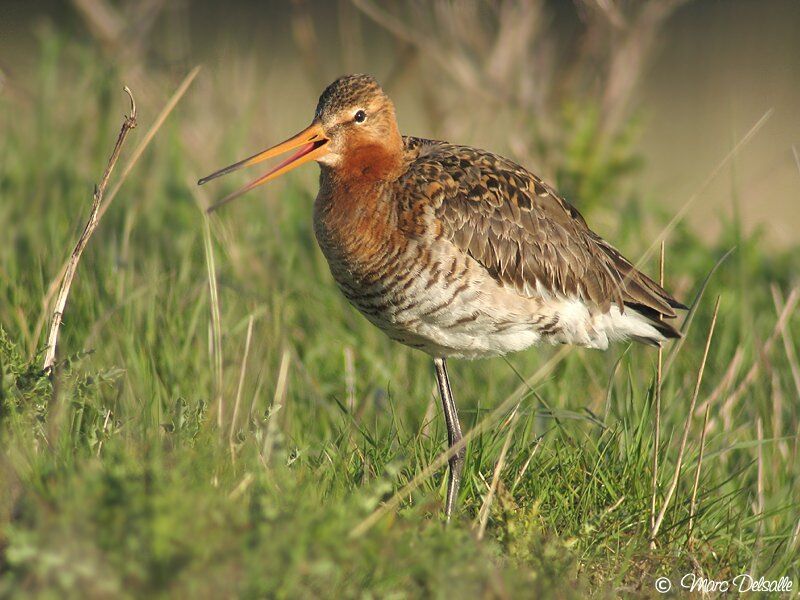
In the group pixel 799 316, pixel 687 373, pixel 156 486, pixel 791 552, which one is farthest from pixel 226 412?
pixel 799 316

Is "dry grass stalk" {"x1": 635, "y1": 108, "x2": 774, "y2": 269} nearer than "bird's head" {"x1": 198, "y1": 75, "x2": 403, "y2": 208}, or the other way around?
"dry grass stalk" {"x1": 635, "y1": 108, "x2": 774, "y2": 269}

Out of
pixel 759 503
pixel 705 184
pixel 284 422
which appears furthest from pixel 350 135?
pixel 759 503

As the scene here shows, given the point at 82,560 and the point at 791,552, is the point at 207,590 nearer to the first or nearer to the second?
the point at 82,560

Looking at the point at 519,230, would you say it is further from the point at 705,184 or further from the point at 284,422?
the point at 284,422

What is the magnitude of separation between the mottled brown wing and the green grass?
0.39 metres

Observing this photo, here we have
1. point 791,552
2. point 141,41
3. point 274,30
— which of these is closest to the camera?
point 791,552

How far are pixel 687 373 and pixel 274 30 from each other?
30.3 feet

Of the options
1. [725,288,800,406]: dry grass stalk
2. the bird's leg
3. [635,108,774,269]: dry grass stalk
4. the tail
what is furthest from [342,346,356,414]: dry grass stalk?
[725,288,800,406]: dry grass stalk

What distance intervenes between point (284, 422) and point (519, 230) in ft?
4.36

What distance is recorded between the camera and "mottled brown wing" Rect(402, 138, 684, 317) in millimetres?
4766

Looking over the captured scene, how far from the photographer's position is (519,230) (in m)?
4.93

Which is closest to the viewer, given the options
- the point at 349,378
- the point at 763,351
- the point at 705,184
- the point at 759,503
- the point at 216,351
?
the point at 216,351

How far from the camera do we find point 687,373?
5.82 m

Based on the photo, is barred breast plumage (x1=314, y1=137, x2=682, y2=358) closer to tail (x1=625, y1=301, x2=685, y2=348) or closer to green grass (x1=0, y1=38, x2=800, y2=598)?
tail (x1=625, y1=301, x2=685, y2=348)
